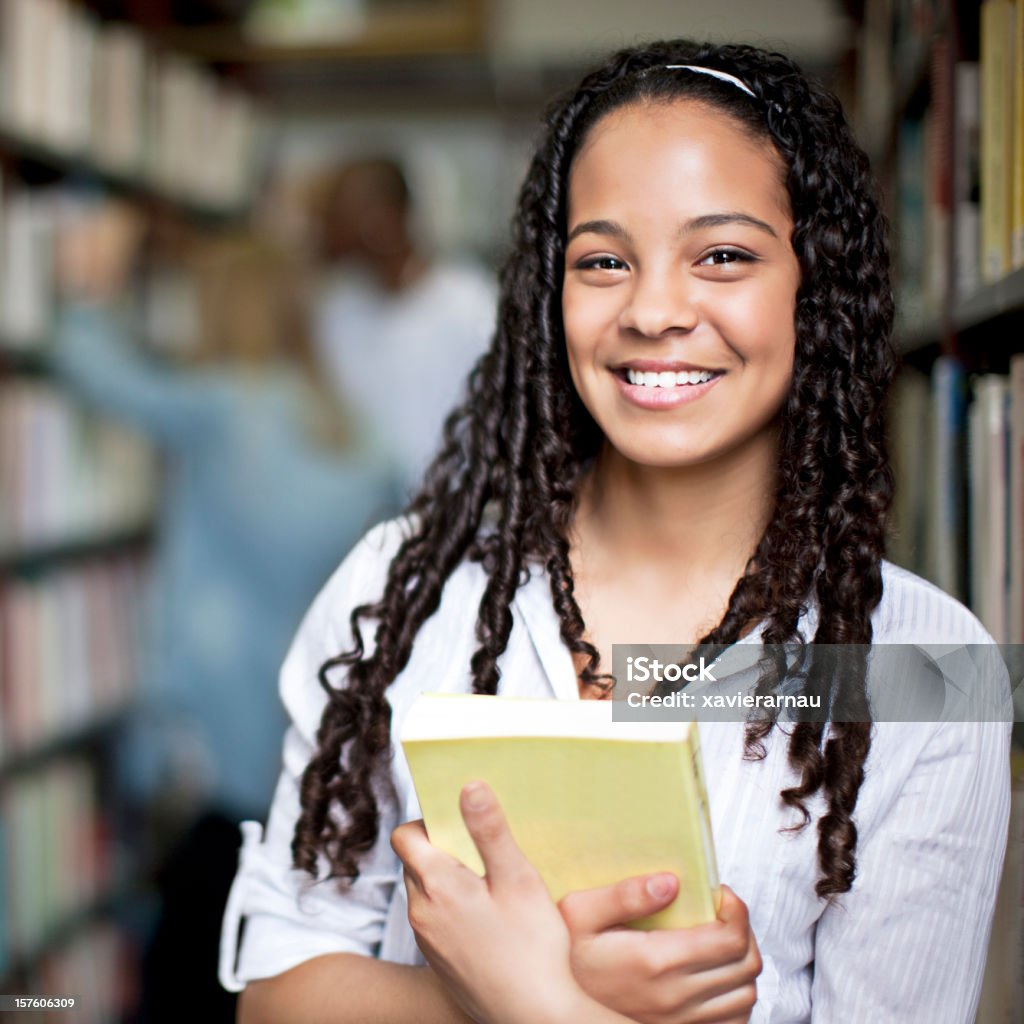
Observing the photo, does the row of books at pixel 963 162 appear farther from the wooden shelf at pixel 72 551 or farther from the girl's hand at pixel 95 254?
the wooden shelf at pixel 72 551

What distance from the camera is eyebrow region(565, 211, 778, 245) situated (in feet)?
2.65

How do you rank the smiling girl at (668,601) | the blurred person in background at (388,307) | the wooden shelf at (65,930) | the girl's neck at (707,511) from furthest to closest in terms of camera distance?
the blurred person in background at (388,307) → the wooden shelf at (65,930) → the girl's neck at (707,511) → the smiling girl at (668,601)

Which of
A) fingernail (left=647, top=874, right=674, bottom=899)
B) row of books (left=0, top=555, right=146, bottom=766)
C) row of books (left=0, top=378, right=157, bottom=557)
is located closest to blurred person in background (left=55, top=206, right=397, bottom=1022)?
row of books (left=0, top=378, right=157, bottom=557)

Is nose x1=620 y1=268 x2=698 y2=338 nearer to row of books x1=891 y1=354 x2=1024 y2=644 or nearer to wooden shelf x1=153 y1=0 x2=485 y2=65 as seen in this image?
row of books x1=891 y1=354 x2=1024 y2=644

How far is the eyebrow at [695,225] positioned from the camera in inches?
31.9

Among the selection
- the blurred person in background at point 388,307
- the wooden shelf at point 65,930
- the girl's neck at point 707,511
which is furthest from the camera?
the blurred person in background at point 388,307

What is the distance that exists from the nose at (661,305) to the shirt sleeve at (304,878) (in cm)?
31

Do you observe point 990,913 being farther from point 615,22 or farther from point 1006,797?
point 615,22

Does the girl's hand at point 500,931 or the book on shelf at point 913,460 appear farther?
the book on shelf at point 913,460

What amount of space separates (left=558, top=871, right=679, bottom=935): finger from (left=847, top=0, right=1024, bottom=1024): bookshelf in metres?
0.40

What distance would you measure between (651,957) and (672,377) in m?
0.38

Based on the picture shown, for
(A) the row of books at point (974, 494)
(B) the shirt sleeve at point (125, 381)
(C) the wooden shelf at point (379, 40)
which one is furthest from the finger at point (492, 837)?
(C) the wooden shelf at point (379, 40)

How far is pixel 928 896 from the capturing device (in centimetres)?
78

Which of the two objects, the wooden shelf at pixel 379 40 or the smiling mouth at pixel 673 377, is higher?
the wooden shelf at pixel 379 40
